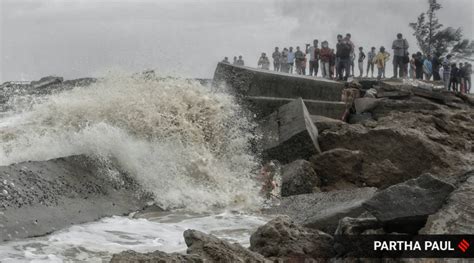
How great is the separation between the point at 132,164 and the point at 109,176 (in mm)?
468

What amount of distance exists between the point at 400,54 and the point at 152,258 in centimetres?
1400

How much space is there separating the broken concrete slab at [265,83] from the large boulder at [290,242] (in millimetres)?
4825

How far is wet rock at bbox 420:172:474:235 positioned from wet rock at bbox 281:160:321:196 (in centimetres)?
318

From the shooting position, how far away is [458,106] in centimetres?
1177

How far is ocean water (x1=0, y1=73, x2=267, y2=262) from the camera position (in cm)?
452

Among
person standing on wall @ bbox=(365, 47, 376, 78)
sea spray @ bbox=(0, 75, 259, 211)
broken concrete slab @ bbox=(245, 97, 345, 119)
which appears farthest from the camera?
person standing on wall @ bbox=(365, 47, 376, 78)

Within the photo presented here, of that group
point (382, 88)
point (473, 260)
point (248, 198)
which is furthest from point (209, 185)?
point (382, 88)

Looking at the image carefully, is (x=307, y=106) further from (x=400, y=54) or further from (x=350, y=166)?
(x=400, y=54)

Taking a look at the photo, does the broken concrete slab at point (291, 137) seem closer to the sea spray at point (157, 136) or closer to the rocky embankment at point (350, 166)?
the rocky embankment at point (350, 166)

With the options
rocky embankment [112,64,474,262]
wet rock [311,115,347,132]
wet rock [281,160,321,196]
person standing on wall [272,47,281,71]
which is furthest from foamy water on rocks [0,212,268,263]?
person standing on wall [272,47,281,71]

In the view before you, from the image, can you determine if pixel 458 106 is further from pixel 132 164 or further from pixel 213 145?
pixel 132 164

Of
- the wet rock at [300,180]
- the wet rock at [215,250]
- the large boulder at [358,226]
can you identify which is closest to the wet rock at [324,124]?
the wet rock at [300,180]

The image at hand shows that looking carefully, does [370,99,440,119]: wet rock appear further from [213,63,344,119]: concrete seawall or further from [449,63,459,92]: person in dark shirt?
[449,63,459,92]: person in dark shirt

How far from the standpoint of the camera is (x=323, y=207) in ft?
17.7
